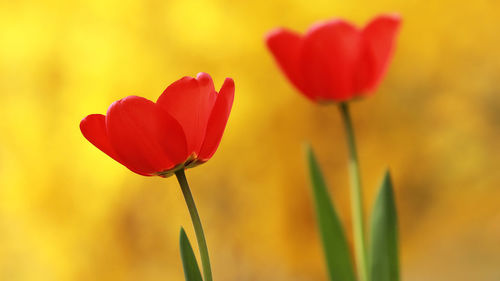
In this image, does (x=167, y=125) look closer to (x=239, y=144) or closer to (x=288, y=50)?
(x=288, y=50)

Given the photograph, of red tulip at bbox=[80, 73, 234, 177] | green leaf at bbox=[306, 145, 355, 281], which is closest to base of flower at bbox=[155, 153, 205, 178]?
red tulip at bbox=[80, 73, 234, 177]

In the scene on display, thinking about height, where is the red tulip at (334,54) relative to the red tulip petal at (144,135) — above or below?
above

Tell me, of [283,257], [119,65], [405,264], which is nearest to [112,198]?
[119,65]

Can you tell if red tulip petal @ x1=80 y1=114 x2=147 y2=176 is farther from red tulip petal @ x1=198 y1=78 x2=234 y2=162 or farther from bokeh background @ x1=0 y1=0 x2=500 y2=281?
bokeh background @ x1=0 y1=0 x2=500 y2=281

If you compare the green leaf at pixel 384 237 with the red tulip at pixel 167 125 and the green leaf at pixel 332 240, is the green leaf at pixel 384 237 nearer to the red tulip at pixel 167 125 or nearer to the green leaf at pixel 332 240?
the green leaf at pixel 332 240

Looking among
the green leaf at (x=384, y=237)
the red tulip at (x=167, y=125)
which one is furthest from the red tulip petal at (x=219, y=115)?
the green leaf at (x=384, y=237)

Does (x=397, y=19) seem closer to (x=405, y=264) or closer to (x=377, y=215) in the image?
(x=377, y=215)
